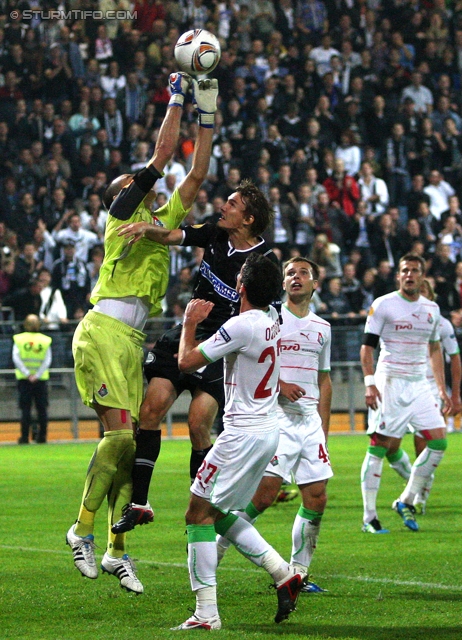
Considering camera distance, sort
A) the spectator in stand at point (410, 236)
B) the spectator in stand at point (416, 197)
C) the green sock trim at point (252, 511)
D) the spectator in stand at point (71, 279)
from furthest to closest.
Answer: the spectator in stand at point (416, 197) → the spectator in stand at point (410, 236) → the spectator in stand at point (71, 279) → the green sock trim at point (252, 511)

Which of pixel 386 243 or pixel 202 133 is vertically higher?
pixel 202 133

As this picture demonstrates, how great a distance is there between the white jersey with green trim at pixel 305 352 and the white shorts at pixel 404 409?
2842 millimetres

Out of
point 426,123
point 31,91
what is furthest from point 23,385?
point 426,123

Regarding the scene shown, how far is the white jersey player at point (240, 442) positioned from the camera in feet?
19.5

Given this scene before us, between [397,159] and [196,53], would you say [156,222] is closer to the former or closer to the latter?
[196,53]

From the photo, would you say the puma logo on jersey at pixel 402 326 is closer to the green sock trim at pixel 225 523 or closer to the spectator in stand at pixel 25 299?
the green sock trim at pixel 225 523

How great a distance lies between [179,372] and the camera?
716cm

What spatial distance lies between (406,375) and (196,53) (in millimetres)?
4563

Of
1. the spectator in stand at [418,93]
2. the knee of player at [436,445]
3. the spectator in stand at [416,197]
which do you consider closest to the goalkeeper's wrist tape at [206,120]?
the knee of player at [436,445]

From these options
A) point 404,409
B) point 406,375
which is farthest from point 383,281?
point 404,409

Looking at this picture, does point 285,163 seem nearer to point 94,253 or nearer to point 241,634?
point 94,253

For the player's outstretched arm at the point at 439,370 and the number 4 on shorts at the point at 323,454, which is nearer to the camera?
the number 4 on shorts at the point at 323,454

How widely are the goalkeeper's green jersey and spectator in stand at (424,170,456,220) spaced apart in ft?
55.9

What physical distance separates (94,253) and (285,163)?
5233 mm
